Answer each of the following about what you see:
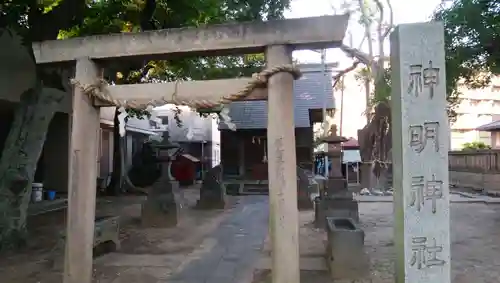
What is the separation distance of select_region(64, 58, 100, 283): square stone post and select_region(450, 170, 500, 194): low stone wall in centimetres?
1852

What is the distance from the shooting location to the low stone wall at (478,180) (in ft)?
63.6

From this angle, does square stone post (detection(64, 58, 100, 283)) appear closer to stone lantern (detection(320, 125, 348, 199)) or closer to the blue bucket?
stone lantern (detection(320, 125, 348, 199))

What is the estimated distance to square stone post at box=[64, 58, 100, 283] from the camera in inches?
202

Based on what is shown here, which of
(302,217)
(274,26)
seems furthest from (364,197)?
(274,26)

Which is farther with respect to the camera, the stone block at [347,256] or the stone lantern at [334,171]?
the stone lantern at [334,171]

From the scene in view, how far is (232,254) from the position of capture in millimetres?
8266

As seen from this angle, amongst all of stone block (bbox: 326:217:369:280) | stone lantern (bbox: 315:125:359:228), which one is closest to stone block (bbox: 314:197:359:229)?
stone lantern (bbox: 315:125:359:228)

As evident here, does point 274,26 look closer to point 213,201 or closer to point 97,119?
point 97,119

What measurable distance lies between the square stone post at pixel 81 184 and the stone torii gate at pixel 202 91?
0.01 m

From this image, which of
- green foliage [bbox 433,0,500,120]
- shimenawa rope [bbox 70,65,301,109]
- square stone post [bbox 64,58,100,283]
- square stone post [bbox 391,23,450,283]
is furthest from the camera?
green foliage [bbox 433,0,500,120]

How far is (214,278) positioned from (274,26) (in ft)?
13.0

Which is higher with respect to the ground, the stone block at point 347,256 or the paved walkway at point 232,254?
the stone block at point 347,256

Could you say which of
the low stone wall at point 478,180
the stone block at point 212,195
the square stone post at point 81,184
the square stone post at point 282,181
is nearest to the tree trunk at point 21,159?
the square stone post at point 81,184

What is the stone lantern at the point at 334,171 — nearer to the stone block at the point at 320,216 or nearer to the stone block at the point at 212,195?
the stone block at the point at 320,216
